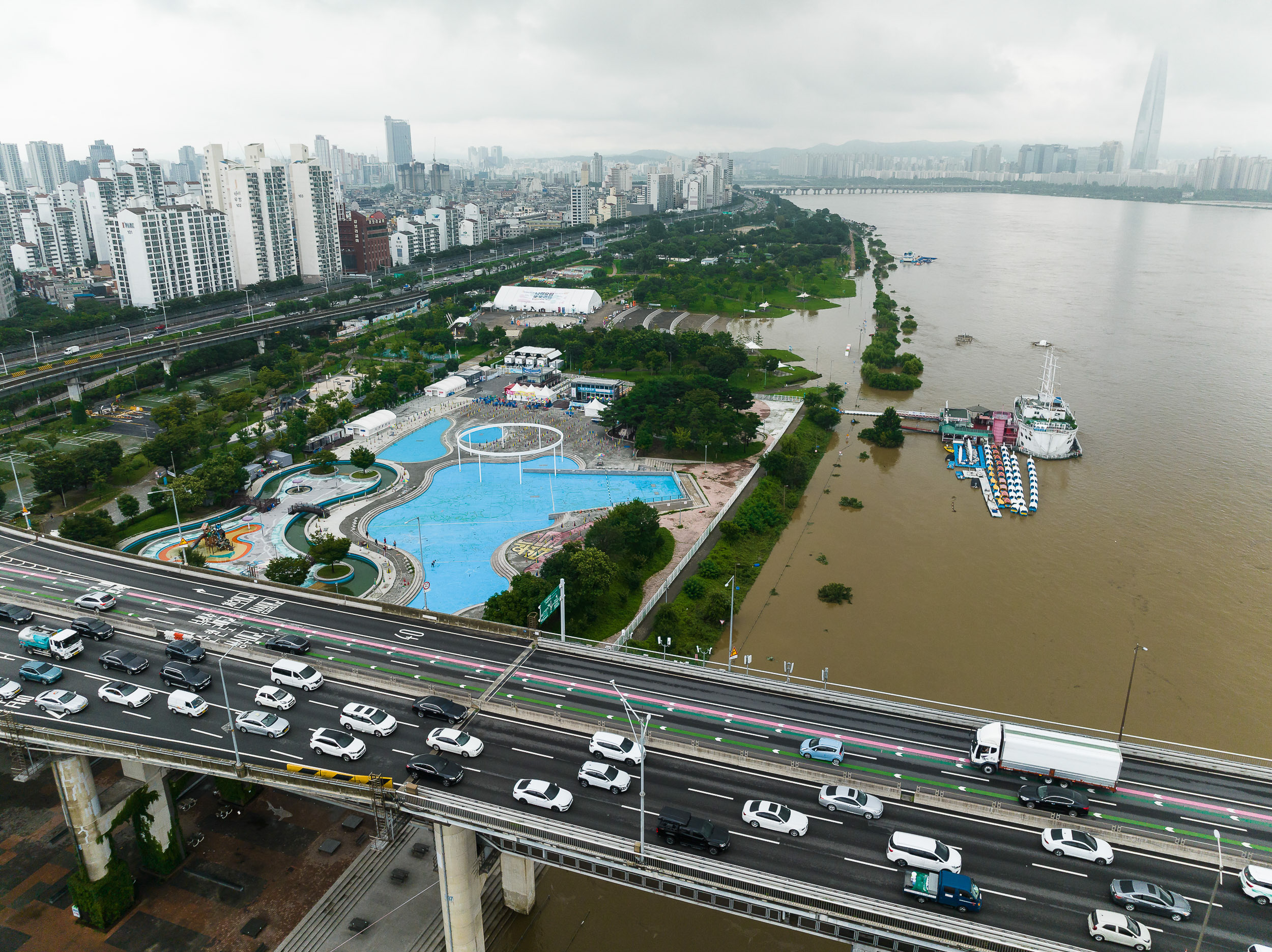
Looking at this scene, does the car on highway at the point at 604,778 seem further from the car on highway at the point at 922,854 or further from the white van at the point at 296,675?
the white van at the point at 296,675

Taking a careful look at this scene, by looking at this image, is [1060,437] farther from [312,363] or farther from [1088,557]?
[312,363]

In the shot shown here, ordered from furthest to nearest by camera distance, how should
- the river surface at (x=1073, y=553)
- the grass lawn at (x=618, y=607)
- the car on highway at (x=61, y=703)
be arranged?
the grass lawn at (x=618, y=607) < the river surface at (x=1073, y=553) < the car on highway at (x=61, y=703)

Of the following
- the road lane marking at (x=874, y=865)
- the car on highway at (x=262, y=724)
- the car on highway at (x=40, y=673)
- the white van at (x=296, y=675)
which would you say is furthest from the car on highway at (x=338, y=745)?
the road lane marking at (x=874, y=865)

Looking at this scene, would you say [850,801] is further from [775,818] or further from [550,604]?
[550,604]

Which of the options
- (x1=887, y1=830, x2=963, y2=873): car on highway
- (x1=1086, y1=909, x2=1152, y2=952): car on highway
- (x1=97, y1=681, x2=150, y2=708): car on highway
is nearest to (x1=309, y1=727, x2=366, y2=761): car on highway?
(x1=97, y1=681, x2=150, y2=708): car on highway

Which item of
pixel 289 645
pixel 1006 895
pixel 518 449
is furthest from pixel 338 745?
pixel 518 449

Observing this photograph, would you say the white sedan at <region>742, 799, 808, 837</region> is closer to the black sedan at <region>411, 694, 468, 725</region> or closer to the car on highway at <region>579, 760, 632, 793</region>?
the car on highway at <region>579, 760, 632, 793</region>

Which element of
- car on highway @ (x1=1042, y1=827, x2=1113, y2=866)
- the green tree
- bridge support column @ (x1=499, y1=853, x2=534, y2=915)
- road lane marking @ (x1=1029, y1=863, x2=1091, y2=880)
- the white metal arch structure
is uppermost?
car on highway @ (x1=1042, y1=827, x2=1113, y2=866)
